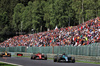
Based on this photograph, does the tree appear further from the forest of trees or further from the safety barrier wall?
the safety barrier wall

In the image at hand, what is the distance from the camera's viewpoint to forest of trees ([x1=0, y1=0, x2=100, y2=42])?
60.0 m

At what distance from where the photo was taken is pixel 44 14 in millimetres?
78438

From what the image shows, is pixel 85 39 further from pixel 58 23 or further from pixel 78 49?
pixel 58 23

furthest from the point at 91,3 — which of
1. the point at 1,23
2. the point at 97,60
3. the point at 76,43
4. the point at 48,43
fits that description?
the point at 1,23

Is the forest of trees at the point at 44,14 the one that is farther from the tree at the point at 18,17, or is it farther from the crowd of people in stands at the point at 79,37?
the crowd of people in stands at the point at 79,37

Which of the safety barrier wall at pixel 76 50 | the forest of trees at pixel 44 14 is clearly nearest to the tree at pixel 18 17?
the forest of trees at pixel 44 14

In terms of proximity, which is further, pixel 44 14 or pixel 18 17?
pixel 18 17

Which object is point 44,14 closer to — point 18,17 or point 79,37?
point 18,17

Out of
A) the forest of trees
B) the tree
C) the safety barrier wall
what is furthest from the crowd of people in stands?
the tree

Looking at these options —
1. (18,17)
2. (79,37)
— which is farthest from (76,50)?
(18,17)

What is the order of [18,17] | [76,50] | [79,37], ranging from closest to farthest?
[76,50] → [79,37] → [18,17]

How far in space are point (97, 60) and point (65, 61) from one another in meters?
3.34

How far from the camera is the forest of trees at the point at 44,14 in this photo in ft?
197

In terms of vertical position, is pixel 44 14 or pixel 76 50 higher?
pixel 44 14
